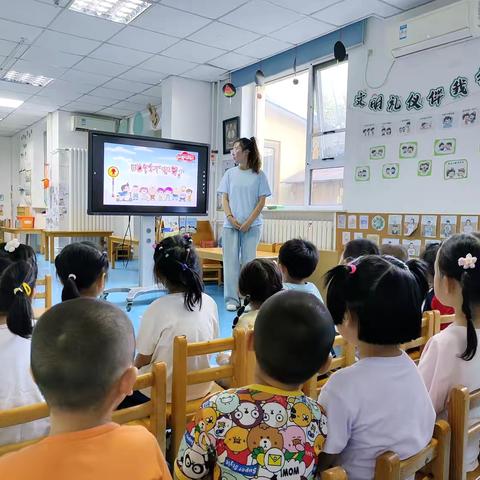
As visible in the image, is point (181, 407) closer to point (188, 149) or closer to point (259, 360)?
point (259, 360)

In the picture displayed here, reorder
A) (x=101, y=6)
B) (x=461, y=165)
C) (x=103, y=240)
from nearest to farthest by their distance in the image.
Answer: (x=461, y=165), (x=101, y=6), (x=103, y=240)

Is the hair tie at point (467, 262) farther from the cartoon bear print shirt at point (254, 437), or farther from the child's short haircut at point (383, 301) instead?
the cartoon bear print shirt at point (254, 437)

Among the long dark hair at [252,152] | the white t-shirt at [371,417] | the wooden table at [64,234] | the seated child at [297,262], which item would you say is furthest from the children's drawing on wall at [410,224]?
the wooden table at [64,234]

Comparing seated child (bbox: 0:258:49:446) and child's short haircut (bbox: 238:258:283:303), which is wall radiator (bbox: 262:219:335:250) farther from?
seated child (bbox: 0:258:49:446)

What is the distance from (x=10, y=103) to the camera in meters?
7.20

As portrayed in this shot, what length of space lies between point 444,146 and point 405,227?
72 cm

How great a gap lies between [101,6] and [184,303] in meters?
3.44

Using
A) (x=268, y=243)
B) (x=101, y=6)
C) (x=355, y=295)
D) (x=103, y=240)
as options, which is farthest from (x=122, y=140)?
(x=103, y=240)

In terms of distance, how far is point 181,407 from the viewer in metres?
1.13

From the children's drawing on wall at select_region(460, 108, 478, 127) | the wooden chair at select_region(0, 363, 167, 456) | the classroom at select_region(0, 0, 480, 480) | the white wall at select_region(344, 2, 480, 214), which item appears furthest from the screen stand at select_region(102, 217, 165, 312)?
the wooden chair at select_region(0, 363, 167, 456)

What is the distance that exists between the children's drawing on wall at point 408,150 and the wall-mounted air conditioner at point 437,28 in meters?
0.74

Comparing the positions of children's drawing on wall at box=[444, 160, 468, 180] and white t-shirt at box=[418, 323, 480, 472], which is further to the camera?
children's drawing on wall at box=[444, 160, 468, 180]

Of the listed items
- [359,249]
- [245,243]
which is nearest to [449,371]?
[359,249]

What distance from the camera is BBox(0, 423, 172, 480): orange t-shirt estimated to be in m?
0.61
